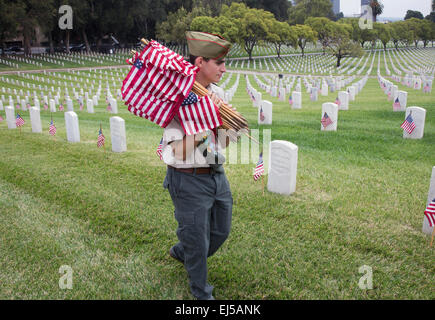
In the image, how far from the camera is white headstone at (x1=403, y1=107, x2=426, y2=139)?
8.30m

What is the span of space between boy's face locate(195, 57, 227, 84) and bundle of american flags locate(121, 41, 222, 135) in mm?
225

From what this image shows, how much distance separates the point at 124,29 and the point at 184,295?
64.9 metres

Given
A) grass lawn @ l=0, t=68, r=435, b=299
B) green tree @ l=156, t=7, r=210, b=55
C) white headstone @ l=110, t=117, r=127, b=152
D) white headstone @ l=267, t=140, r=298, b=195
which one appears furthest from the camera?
green tree @ l=156, t=7, r=210, b=55

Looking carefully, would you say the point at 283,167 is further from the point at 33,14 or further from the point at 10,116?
the point at 33,14

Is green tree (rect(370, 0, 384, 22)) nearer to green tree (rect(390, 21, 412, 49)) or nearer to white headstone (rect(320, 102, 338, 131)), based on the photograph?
green tree (rect(390, 21, 412, 49))

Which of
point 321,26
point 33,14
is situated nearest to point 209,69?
point 33,14

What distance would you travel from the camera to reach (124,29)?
202 feet

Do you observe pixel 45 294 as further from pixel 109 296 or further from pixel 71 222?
pixel 71 222

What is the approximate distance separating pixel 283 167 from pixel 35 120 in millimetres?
8413

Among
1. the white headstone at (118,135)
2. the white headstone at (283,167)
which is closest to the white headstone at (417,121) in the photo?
the white headstone at (283,167)

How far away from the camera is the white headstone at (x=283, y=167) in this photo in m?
5.30

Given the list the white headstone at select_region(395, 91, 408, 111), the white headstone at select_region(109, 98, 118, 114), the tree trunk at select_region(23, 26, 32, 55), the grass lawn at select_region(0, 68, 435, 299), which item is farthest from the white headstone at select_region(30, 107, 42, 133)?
the tree trunk at select_region(23, 26, 32, 55)

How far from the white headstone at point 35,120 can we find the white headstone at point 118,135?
3759 millimetres

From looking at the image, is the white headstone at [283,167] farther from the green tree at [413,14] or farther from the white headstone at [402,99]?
the green tree at [413,14]
